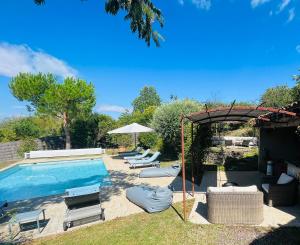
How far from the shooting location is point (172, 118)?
1468 cm

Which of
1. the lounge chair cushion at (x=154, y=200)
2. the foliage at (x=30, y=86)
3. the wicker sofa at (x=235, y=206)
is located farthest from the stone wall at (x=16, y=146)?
the wicker sofa at (x=235, y=206)

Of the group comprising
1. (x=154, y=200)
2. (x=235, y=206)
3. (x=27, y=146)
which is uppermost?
(x=27, y=146)

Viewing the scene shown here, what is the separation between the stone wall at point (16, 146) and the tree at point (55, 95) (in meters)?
1.51

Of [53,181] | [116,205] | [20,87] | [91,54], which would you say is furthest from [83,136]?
[116,205]

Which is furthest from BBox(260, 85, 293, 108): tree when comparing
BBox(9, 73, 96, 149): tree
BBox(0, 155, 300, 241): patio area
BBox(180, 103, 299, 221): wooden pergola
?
BBox(180, 103, 299, 221): wooden pergola

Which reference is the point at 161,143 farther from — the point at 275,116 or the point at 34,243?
the point at 34,243

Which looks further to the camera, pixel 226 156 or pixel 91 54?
pixel 91 54

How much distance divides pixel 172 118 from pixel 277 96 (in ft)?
78.0

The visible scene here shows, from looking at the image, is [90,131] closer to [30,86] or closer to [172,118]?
[30,86]

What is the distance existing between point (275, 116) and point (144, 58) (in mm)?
17616

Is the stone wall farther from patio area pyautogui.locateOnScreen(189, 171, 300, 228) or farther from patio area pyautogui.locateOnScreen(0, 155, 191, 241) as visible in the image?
patio area pyautogui.locateOnScreen(189, 171, 300, 228)

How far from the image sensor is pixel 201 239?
15.6 feet

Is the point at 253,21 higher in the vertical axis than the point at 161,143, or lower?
higher

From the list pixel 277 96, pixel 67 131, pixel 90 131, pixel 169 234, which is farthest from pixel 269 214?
pixel 277 96
